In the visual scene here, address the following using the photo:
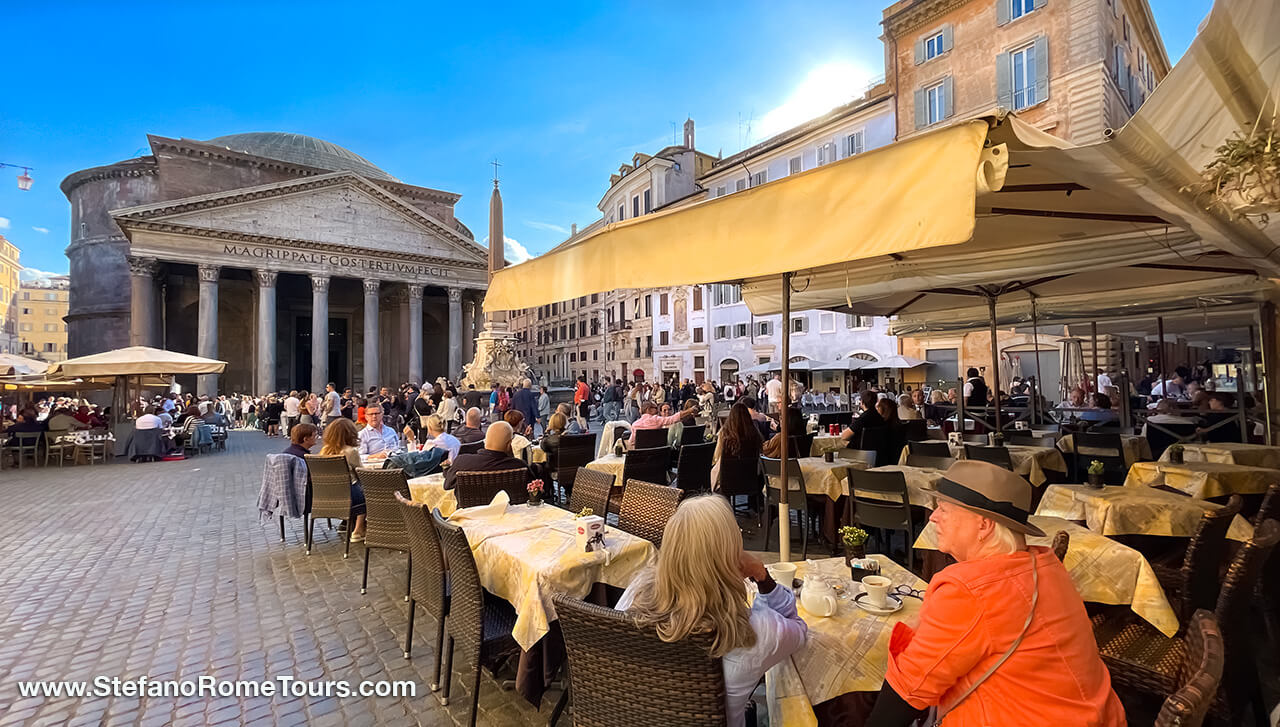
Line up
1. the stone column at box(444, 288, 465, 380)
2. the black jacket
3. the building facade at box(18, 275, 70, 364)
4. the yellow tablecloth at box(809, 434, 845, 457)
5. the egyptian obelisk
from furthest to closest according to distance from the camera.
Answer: the building facade at box(18, 275, 70, 364), the stone column at box(444, 288, 465, 380), the egyptian obelisk, the yellow tablecloth at box(809, 434, 845, 457), the black jacket

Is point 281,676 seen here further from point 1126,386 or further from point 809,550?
point 1126,386

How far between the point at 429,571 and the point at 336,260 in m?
30.2

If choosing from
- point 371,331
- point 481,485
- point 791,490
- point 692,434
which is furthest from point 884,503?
point 371,331

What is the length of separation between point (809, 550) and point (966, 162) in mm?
4367

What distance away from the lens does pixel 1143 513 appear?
11.4 feet

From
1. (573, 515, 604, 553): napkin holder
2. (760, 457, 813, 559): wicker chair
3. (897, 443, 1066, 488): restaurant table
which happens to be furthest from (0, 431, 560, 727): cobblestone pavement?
(897, 443, 1066, 488): restaurant table

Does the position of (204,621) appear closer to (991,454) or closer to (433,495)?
(433,495)

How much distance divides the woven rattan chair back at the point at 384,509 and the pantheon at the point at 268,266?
25738mm

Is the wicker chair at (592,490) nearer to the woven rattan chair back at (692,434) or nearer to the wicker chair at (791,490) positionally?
the wicker chair at (791,490)

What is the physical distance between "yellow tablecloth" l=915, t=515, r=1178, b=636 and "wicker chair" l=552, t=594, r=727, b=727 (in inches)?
54.5

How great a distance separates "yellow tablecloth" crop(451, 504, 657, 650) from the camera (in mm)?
2641

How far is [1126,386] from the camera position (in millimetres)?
9086

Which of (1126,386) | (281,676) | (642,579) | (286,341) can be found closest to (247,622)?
Answer: (281,676)

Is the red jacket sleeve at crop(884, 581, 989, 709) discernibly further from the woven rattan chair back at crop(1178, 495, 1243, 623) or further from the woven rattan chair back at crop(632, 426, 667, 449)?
the woven rattan chair back at crop(632, 426, 667, 449)
